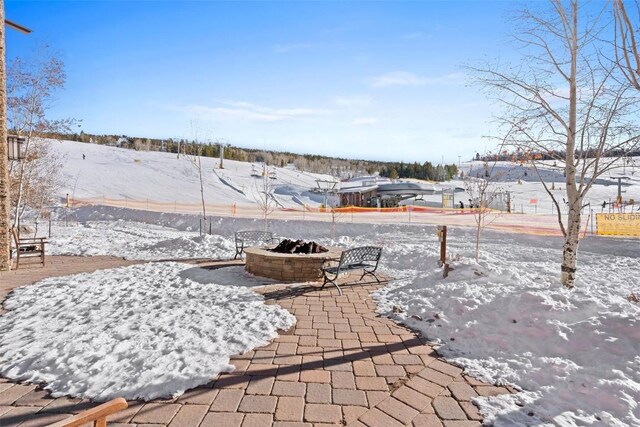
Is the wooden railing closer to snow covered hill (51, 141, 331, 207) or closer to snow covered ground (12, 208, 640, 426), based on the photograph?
snow covered ground (12, 208, 640, 426)

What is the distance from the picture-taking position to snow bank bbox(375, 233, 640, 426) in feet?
9.61

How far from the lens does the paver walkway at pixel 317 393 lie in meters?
2.77

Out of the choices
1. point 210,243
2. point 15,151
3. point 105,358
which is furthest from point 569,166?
point 15,151

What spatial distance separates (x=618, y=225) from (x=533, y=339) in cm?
1709

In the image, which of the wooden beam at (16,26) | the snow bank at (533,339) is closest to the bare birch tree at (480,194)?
the snow bank at (533,339)

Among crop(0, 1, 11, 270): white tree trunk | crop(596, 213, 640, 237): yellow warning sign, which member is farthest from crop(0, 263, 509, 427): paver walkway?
crop(596, 213, 640, 237): yellow warning sign

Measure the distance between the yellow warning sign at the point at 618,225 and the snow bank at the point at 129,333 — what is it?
17.9 meters

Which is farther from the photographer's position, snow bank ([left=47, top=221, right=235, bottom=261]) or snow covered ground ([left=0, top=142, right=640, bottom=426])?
snow bank ([left=47, top=221, right=235, bottom=261])

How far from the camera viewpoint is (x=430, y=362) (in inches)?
148

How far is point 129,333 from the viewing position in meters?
4.29

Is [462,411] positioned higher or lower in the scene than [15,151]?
lower

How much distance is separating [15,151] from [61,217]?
64.8 ft

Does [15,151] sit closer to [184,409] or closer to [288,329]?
[288,329]

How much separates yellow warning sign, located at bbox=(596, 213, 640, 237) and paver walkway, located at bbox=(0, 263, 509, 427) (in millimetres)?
17383
